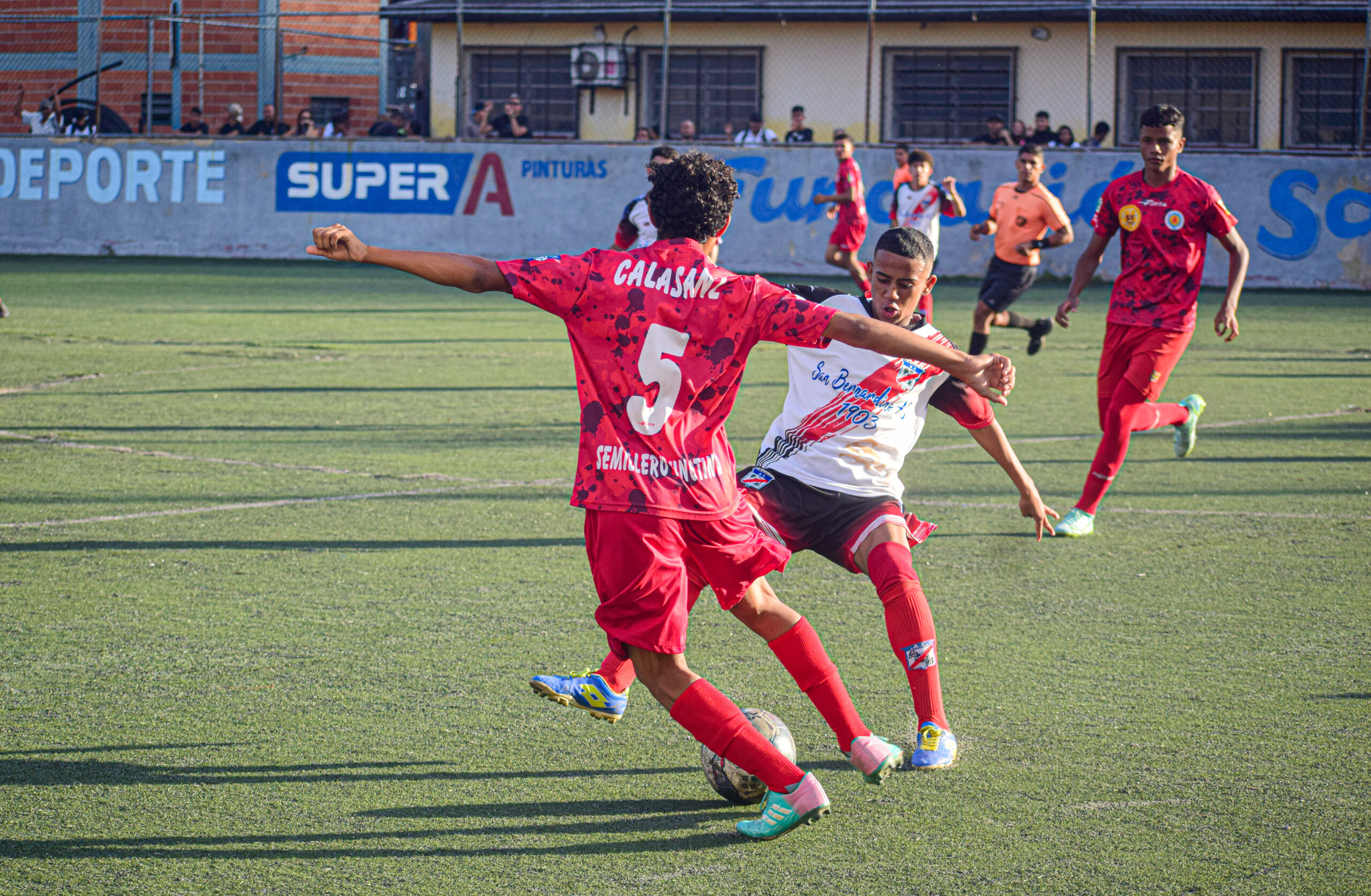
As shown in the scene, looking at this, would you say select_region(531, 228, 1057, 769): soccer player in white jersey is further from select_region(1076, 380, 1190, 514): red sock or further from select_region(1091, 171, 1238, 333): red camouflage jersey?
select_region(1091, 171, 1238, 333): red camouflage jersey

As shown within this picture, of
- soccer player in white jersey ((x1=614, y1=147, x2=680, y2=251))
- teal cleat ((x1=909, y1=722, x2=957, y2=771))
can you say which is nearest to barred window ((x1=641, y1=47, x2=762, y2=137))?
soccer player in white jersey ((x1=614, y1=147, x2=680, y2=251))

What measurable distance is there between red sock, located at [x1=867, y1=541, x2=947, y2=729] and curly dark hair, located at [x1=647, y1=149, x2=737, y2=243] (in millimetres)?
1267

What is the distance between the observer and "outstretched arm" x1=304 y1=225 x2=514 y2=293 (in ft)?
11.4

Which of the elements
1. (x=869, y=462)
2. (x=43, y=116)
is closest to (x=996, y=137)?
(x=43, y=116)

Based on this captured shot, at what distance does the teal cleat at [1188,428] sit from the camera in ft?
27.1

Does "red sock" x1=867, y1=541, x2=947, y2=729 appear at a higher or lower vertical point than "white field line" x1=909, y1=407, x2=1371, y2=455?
lower

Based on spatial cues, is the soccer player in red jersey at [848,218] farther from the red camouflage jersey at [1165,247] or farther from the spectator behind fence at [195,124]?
the spectator behind fence at [195,124]

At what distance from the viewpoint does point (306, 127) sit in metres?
26.2

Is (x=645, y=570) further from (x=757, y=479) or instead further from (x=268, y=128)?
(x=268, y=128)

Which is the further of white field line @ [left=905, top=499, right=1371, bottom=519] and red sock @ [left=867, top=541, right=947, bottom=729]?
white field line @ [left=905, top=499, right=1371, bottom=519]

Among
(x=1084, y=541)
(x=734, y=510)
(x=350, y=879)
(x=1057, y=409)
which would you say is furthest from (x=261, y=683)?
(x=1057, y=409)

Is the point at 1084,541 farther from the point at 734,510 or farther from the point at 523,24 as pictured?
the point at 523,24

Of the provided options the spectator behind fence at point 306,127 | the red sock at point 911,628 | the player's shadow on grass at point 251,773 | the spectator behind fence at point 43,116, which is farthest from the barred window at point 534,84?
the player's shadow on grass at point 251,773

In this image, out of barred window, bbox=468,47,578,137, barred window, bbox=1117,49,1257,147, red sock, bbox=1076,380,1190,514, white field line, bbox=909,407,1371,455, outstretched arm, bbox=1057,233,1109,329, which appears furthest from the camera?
barred window, bbox=468,47,578,137
